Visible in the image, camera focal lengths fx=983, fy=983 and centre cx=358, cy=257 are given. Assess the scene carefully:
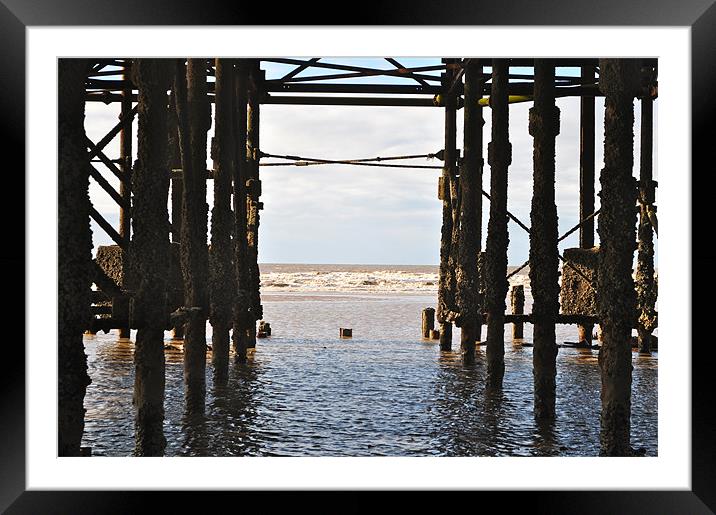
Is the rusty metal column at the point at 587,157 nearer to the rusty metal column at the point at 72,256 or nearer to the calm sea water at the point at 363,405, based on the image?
the calm sea water at the point at 363,405

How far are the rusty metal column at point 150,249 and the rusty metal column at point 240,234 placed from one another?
16.1 feet

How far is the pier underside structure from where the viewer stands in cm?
565

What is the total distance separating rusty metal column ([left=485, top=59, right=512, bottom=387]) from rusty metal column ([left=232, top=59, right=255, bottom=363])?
10.6ft

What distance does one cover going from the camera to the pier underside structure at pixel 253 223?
5648mm

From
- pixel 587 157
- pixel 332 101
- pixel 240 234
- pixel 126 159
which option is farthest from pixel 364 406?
pixel 332 101

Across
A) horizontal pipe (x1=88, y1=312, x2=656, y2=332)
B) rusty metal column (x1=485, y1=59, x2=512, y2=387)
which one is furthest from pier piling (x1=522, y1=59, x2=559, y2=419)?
rusty metal column (x1=485, y1=59, x2=512, y2=387)

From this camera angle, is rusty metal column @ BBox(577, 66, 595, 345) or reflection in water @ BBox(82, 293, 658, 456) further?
rusty metal column @ BBox(577, 66, 595, 345)

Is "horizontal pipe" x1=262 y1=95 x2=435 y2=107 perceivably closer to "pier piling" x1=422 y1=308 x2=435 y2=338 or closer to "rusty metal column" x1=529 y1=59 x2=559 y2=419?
"pier piling" x1=422 y1=308 x2=435 y2=338

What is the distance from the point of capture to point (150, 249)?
668cm

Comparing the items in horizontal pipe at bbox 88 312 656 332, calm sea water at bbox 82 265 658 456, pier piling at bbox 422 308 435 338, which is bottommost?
calm sea water at bbox 82 265 658 456

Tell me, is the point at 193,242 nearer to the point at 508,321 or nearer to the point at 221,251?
the point at 221,251
